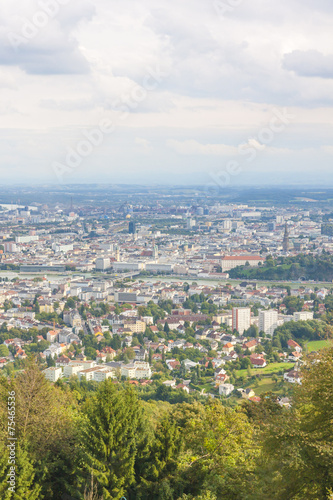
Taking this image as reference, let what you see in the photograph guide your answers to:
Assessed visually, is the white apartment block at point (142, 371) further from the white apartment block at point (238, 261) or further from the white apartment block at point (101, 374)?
the white apartment block at point (238, 261)

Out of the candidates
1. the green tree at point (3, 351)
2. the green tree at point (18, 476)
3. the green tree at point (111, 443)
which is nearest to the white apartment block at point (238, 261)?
the green tree at point (3, 351)

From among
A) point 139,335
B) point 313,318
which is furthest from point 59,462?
point 313,318

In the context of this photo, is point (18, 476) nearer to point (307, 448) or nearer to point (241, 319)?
point (307, 448)

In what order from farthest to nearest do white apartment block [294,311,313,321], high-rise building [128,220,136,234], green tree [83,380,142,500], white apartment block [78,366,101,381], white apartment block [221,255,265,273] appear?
high-rise building [128,220,136,234], white apartment block [221,255,265,273], white apartment block [294,311,313,321], white apartment block [78,366,101,381], green tree [83,380,142,500]

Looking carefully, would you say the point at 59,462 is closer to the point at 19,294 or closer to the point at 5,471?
the point at 5,471

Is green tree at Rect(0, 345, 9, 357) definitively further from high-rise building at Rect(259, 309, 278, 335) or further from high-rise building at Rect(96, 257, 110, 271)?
high-rise building at Rect(96, 257, 110, 271)

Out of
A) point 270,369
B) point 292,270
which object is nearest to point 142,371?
point 270,369

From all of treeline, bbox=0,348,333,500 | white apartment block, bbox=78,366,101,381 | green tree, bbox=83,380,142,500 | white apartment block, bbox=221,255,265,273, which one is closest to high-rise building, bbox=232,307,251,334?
white apartment block, bbox=78,366,101,381
